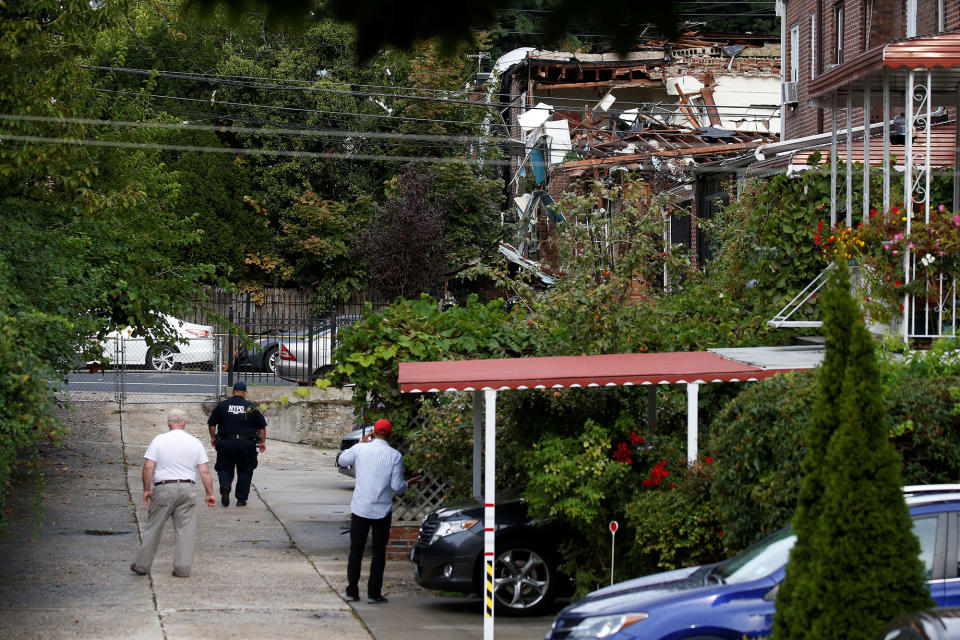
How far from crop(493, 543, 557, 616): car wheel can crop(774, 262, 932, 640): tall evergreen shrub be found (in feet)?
15.1

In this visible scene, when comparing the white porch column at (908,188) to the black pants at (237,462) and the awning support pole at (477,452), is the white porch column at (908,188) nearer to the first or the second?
the awning support pole at (477,452)

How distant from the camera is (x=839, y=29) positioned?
19.7 meters

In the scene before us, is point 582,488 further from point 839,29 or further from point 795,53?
point 795,53

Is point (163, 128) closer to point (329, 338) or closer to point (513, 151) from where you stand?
point (329, 338)

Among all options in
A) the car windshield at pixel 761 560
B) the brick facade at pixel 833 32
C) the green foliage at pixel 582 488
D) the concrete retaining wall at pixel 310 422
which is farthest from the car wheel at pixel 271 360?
the car windshield at pixel 761 560

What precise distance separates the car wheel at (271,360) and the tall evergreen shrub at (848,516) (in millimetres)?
17919

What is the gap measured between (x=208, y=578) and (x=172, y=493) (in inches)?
38.0

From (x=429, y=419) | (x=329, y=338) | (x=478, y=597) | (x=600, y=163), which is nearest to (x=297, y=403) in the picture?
(x=329, y=338)

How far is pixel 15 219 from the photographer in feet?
44.4

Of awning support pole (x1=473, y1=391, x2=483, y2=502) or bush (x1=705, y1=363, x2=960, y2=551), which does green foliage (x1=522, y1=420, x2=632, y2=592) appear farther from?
bush (x1=705, y1=363, x2=960, y2=551)

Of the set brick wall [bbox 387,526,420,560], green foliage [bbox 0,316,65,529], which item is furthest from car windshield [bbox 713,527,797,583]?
brick wall [bbox 387,526,420,560]

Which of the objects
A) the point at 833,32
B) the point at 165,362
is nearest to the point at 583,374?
the point at 833,32

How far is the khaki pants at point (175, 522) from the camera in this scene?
10977 mm

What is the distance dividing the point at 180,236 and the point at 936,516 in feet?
42.7
